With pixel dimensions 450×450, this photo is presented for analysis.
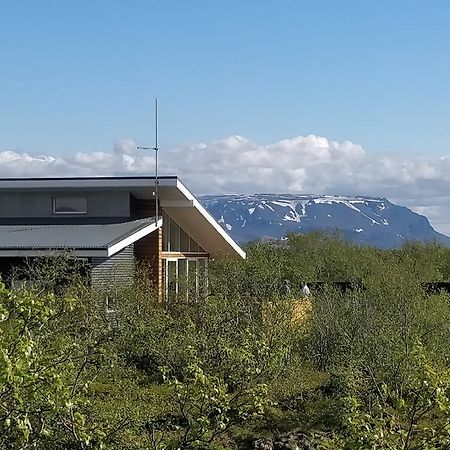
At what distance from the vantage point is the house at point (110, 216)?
819 inches

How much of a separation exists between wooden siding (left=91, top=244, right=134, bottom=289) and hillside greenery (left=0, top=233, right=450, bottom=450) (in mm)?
450

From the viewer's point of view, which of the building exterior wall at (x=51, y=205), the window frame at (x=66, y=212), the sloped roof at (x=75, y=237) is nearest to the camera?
the sloped roof at (x=75, y=237)

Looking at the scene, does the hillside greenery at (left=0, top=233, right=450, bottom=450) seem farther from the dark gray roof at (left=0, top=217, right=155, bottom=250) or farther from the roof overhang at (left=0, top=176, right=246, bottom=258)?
the roof overhang at (left=0, top=176, right=246, bottom=258)

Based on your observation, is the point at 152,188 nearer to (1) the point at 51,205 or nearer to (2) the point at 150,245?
(2) the point at 150,245

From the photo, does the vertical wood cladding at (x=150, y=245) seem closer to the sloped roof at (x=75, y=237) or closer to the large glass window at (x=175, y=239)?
the sloped roof at (x=75, y=237)

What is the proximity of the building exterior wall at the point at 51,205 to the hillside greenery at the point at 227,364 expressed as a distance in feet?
10.9

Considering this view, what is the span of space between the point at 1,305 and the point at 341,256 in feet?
112

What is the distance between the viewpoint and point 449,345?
14672 mm

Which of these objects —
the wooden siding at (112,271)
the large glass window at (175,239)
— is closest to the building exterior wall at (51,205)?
the wooden siding at (112,271)

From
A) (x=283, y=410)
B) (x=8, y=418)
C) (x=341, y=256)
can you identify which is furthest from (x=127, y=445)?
(x=341, y=256)

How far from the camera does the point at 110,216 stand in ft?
76.3

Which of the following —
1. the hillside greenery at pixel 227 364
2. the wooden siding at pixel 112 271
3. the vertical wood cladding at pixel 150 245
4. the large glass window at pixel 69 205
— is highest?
the large glass window at pixel 69 205

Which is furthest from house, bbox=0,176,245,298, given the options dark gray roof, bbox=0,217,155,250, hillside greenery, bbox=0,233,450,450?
hillside greenery, bbox=0,233,450,450

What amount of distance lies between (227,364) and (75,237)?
8.97 meters
